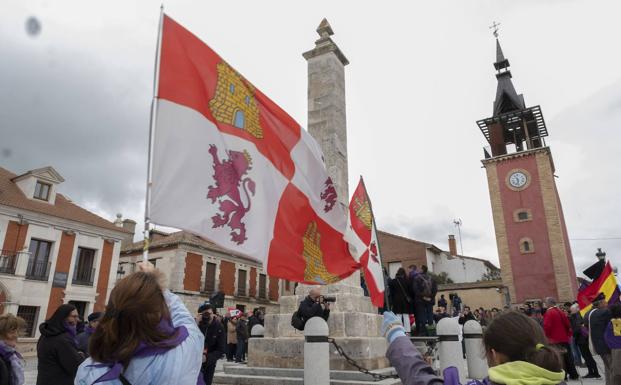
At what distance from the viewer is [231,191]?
3549 mm

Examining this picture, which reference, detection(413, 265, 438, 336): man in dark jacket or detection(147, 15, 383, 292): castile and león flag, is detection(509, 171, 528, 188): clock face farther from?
detection(147, 15, 383, 292): castile and león flag

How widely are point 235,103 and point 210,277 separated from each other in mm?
29587

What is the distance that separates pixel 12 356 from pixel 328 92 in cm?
743

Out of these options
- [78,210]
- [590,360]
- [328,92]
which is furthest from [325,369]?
[78,210]

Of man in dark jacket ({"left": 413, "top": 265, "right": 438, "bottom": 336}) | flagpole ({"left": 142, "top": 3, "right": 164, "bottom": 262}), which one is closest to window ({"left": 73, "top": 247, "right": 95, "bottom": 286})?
man in dark jacket ({"left": 413, "top": 265, "right": 438, "bottom": 336})

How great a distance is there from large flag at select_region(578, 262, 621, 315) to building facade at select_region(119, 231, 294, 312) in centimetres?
2085

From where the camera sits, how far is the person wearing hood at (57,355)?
3.39 meters

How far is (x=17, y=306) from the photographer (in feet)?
62.4

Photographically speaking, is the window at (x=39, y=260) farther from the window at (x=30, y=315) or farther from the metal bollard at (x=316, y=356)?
the metal bollard at (x=316, y=356)

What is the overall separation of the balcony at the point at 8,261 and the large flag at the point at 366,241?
20.5 m

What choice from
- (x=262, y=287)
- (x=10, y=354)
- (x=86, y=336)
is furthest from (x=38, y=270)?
(x=10, y=354)

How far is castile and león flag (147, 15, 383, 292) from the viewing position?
10.2 ft

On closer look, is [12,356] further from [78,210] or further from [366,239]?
[78,210]

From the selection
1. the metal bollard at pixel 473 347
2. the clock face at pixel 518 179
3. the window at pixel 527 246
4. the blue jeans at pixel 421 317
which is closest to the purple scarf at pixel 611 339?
the metal bollard at pixel 473 347
